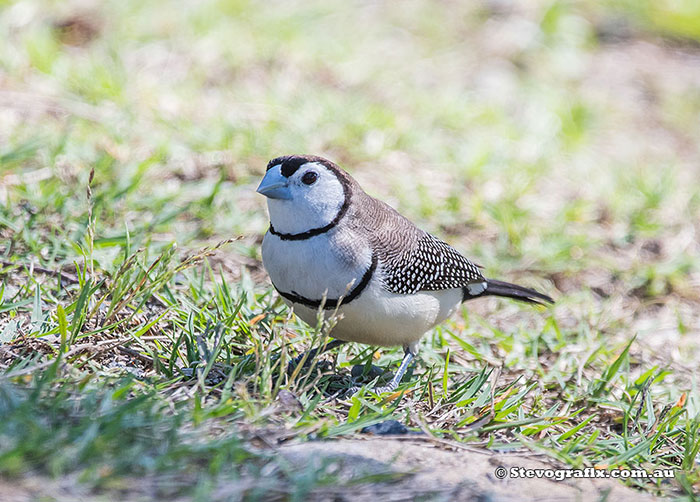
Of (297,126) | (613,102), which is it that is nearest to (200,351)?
(297,126)

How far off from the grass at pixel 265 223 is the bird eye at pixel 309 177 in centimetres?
44

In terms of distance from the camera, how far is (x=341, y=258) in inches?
129

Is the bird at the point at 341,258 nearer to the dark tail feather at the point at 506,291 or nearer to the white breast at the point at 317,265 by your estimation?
the white breast at the point at 317,265

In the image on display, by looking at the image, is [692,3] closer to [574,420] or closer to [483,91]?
[483,91]

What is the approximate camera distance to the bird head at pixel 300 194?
3338 mm

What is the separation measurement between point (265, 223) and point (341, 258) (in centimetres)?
193

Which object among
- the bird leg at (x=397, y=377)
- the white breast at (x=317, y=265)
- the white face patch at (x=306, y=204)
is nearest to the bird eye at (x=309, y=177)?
the white face patch at (x=306, y=204)

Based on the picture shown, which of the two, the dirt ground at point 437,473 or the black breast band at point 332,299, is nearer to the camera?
the dirt ground at point 437,473

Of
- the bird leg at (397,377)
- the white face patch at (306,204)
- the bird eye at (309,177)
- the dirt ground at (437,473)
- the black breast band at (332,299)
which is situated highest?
the bird eye at (309,177)

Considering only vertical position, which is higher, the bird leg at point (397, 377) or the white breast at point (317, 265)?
the white breast at point (317, 265)

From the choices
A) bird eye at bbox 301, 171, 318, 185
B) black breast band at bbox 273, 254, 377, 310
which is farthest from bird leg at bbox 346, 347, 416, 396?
bird eye at bbox 301, 171, 318, 185

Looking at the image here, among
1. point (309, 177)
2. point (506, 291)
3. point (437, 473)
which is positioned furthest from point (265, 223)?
point (437, 473)

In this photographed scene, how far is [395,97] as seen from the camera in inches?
279

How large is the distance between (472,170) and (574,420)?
2.68 metres
